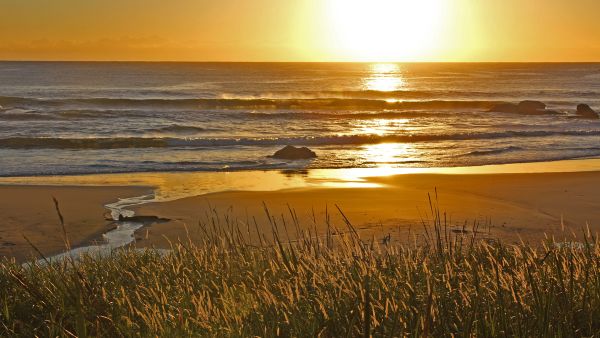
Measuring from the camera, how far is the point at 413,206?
13195mm

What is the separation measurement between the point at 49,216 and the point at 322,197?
513 cm

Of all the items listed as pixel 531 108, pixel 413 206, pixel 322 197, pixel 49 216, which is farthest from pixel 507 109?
pixel 49 216

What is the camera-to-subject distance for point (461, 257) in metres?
5.48

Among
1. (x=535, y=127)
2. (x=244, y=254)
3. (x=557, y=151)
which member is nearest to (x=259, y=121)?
(x=535, y=127)

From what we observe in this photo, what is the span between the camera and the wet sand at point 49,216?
34.6 ft

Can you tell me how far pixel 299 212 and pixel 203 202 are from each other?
7.31ft

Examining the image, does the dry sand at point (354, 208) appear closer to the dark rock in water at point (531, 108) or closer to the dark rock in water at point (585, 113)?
the dark rock in water at point (585, 113)

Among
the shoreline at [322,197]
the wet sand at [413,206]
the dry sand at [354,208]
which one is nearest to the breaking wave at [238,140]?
the shoreline at [322,197]

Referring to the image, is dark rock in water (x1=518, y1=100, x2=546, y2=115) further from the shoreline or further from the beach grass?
the beach grass

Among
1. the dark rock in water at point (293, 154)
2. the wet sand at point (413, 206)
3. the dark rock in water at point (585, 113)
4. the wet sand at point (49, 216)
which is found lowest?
the wet sand at point (49, 216)

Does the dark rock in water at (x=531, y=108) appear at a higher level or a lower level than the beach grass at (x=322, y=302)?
higher

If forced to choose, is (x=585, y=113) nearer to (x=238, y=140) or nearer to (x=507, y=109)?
(x=507, y=109)

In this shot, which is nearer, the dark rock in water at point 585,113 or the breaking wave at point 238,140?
the breaking wave at point 238,140

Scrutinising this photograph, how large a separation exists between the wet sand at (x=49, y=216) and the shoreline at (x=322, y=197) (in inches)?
0.8
